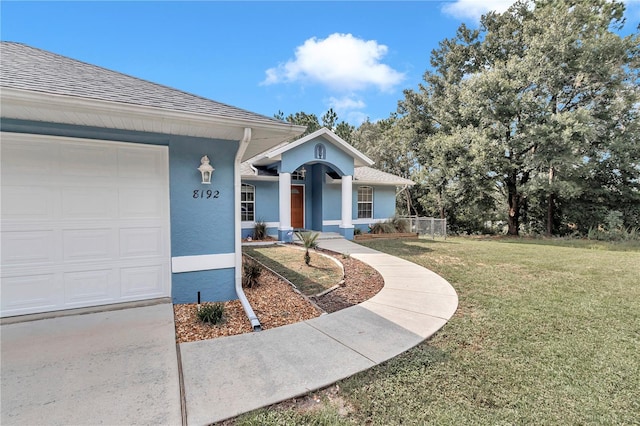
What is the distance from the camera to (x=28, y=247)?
4.04 metres

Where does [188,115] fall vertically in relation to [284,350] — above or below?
above

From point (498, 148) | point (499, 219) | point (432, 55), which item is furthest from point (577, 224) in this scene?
point (432, 55)

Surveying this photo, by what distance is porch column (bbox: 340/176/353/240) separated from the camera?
13484mm

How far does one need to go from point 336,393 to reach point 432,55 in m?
25.2

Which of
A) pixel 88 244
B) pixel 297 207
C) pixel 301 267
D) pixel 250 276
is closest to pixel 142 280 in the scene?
pixel 88 244

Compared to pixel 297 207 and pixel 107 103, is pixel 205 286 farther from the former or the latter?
pixel 297 207

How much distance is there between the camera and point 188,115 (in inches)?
156

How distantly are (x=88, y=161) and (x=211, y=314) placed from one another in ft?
9.55

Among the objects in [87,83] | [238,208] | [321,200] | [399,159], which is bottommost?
[238,208]

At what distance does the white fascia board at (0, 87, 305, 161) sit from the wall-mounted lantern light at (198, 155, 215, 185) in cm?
40

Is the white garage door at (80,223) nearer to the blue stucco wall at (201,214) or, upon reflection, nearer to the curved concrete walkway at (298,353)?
the blue stucco wall at (201,214)

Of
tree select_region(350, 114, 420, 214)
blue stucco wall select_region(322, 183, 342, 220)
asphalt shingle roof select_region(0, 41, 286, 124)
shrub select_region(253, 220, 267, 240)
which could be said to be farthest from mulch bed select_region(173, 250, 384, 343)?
tree select_region(350, 114, 420, 214)

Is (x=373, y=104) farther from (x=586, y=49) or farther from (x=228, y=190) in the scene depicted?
(x=228, y=190)

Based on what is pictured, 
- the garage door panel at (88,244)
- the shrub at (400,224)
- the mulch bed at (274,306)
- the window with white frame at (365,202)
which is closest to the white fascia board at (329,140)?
the window with white frame at (365,202)
